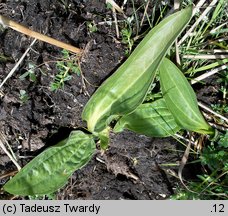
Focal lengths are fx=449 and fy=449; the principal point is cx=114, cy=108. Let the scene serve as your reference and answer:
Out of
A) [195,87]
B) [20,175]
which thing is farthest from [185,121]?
[20,175]

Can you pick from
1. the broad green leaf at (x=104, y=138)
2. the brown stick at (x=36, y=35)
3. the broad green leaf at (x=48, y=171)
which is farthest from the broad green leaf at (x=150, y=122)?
the brown stick at (x=36, y=35)

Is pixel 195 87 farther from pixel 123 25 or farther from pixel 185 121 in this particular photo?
pixel 123 25

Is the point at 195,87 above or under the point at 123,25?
under

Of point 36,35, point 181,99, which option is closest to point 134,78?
point 181,99

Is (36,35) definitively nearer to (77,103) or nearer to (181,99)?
(77,103)

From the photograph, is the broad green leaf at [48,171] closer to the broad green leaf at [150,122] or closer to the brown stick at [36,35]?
the broad green leaf at [150,122]

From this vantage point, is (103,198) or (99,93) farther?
(103,198)

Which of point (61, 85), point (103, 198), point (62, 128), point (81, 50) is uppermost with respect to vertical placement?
point (81, 50)
